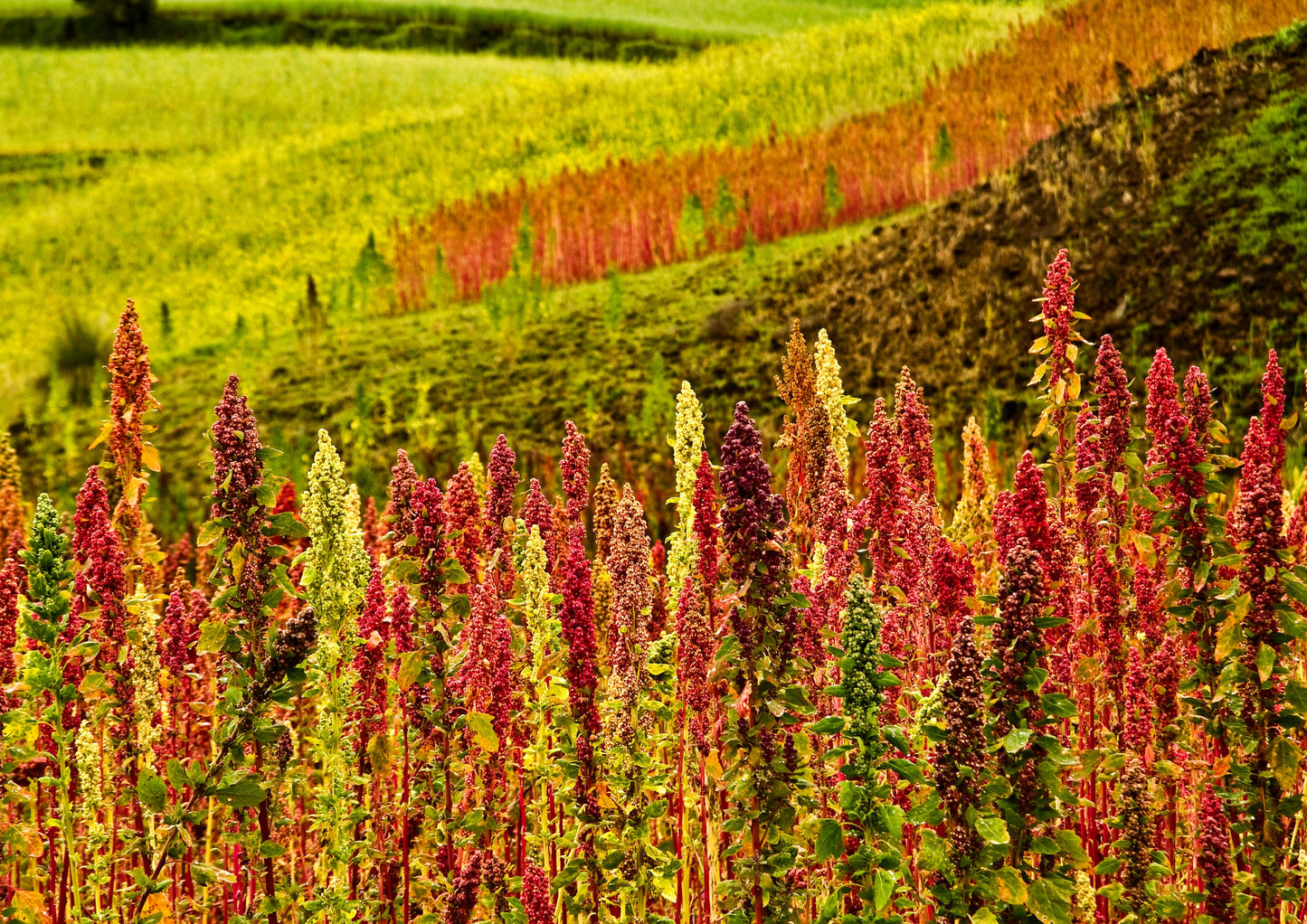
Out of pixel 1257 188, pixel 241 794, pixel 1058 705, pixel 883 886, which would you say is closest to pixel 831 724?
pixel 883 886

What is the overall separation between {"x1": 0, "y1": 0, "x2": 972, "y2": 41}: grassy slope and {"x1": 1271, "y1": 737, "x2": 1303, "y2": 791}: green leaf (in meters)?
31.5

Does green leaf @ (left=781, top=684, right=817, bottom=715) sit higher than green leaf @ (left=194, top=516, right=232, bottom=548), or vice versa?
green leaf @ (left=194, top=516, right=232, bottom=548)

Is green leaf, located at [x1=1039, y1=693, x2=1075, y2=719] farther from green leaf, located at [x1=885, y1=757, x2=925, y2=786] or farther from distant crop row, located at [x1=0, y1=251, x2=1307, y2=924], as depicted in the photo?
green leaf, located at [x1=885, y1=757, x2=925, y2=786]

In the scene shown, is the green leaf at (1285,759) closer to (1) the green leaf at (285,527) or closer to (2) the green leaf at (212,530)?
(1) the green leaf at (285,527)

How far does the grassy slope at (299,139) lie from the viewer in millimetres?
18406

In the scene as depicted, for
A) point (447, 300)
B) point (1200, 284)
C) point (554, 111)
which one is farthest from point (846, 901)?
point (554, 111)

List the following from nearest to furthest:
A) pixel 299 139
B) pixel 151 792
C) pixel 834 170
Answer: pixel 151 792
pixel 834 170
pixel 299 139

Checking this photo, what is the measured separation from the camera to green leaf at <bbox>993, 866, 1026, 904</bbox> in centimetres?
212

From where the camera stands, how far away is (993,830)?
6.68 ft

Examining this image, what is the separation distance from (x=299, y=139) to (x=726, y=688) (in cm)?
2756

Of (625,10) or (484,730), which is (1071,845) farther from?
(625,10)

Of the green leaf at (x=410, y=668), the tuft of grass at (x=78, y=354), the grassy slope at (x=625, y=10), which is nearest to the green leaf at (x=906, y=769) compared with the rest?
the green leaf at (x=410, y=668)

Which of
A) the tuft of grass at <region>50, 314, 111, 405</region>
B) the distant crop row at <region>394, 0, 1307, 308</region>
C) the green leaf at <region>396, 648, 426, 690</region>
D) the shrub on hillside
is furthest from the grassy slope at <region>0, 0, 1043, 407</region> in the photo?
the green leaf at <region>396, 648, 426, 690</region>

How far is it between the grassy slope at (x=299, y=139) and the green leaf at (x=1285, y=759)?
502 inches
